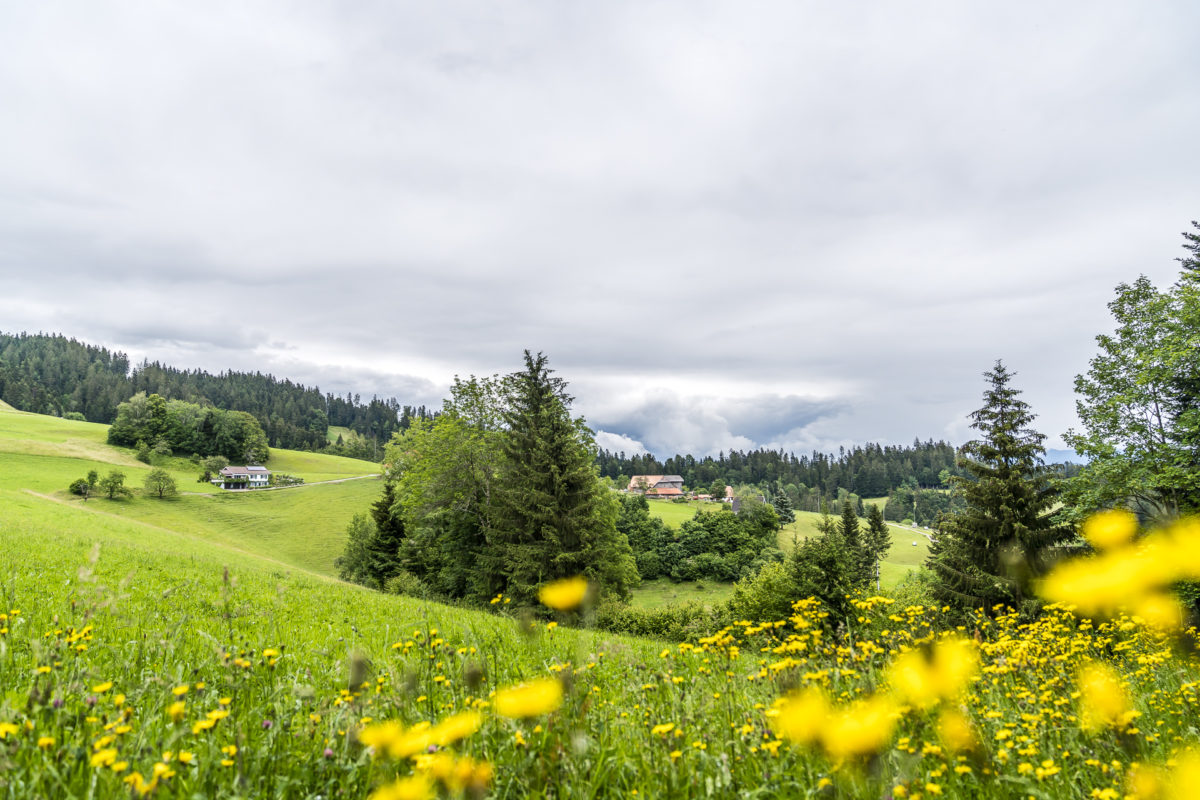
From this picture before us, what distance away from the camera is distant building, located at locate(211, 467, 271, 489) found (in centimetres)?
8405

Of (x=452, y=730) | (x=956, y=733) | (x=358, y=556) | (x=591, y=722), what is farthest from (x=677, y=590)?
(x=452, y=730)

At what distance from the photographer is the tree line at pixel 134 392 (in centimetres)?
14200

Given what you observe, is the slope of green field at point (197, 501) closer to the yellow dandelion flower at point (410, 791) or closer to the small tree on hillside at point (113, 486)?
the small tree on hillside at point (113, 486)

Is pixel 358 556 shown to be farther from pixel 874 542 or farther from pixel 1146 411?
pixel 874 542

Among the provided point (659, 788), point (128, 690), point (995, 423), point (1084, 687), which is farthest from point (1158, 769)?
point (995, 423)

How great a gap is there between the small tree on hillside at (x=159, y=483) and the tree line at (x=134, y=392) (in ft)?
166

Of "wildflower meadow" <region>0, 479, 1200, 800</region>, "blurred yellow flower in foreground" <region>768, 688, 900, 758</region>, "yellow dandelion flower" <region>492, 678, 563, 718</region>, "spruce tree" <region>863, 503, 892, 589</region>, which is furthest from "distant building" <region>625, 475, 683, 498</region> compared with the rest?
"yellow dandelion flower" <region>492, 678, 563, 718</region>

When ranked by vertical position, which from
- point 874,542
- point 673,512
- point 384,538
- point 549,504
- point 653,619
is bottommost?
point 673,512

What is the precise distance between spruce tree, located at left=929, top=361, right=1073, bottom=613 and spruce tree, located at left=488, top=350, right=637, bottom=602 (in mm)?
14702

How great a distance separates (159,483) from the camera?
63156 mm

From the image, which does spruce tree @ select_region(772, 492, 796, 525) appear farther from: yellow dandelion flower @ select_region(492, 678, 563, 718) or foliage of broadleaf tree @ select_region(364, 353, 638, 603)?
yellow dandelion flower @ select_region(492, 678, 563, 718)

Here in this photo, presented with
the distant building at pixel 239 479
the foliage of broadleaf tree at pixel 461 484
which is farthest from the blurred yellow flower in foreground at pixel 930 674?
the distant building at pixel 239 479

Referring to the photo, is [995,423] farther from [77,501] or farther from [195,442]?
[195,442]

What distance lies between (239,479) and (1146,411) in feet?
337
